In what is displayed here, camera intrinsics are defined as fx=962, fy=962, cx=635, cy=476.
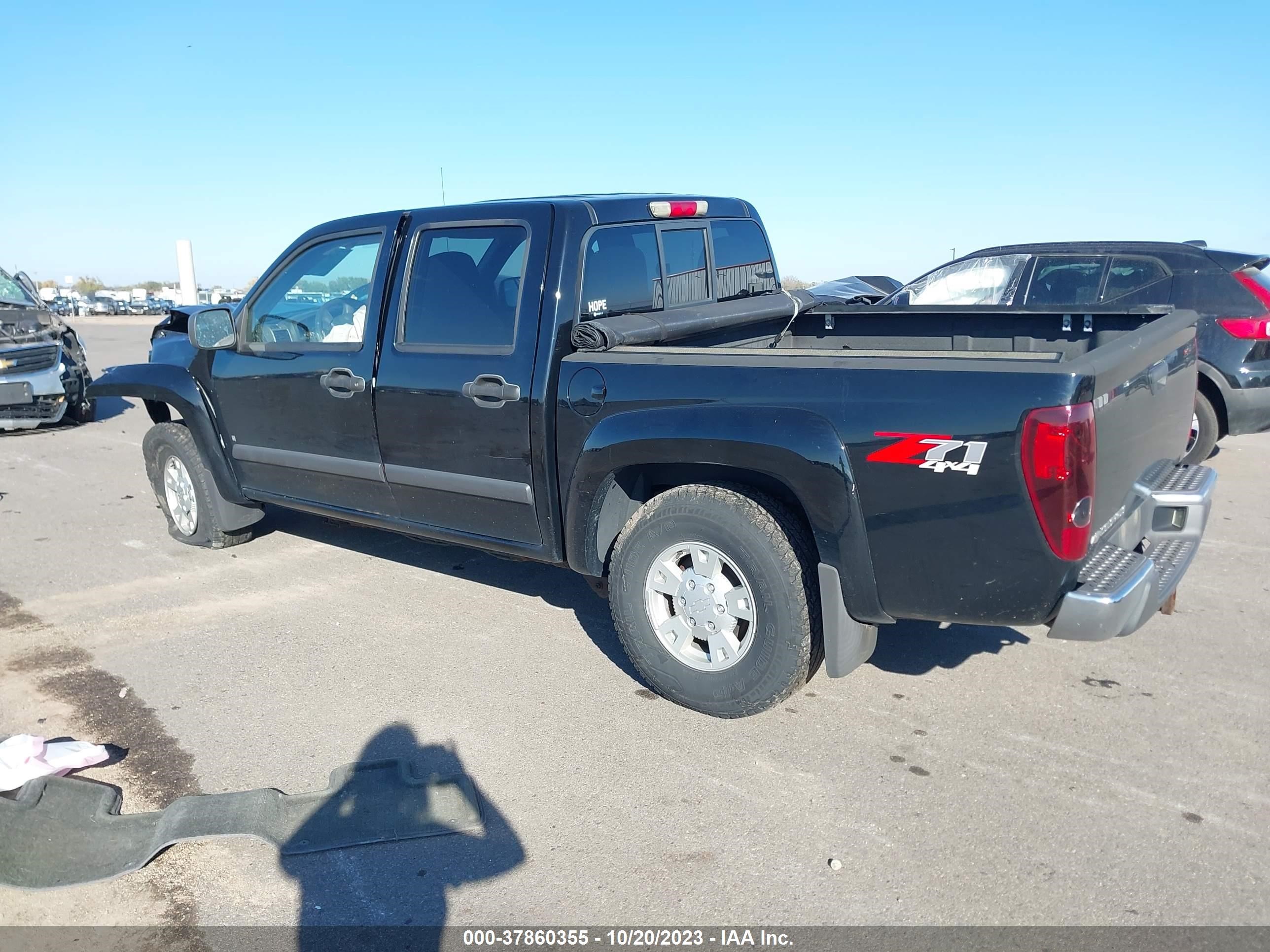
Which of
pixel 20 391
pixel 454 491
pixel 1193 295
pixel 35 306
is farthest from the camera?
pixel 35 306

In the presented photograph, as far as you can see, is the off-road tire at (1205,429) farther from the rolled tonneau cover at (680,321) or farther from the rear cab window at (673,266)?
the rear cab window at (673,266)

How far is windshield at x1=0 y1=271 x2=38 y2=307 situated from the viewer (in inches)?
432

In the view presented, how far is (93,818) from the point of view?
315cm

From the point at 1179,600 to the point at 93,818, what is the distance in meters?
4.86

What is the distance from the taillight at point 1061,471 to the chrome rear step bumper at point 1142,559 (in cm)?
18

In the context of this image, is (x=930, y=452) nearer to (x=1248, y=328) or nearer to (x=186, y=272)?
(x=1248, y=328)

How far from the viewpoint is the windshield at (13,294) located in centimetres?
1098

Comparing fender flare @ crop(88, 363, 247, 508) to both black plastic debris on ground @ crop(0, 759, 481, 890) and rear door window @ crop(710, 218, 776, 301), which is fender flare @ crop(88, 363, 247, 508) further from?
rear door window @ crop(710, 218, 776, 301)

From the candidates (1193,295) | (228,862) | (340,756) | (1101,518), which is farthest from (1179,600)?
(228,862)

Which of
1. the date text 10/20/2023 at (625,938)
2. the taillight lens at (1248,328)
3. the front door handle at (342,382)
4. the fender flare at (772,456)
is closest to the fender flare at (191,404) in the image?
the front door handle at (342,382)

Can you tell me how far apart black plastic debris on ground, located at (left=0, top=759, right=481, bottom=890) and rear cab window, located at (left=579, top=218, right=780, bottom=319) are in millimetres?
1994

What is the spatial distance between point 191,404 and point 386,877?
12.0 feet

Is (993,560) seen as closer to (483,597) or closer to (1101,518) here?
(1101,518)

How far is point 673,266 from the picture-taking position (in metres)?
4.55
